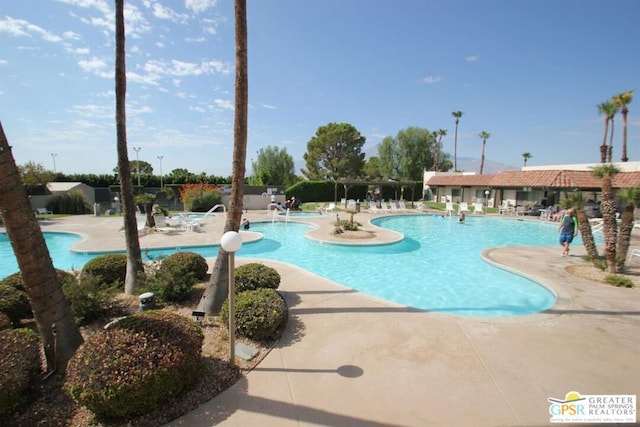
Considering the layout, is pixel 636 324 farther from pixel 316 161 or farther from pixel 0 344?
pixel 316 161

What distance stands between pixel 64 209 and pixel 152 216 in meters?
13.9

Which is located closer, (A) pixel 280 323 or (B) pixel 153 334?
(B) pixel 153 334

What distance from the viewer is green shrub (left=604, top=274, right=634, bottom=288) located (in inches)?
289

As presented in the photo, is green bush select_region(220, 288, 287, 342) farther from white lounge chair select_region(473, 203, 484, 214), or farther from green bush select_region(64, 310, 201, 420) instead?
white lounge chair select_region(473, 203, 484, 214)

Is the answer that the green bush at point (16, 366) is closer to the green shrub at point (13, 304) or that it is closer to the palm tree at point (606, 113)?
the green shrub at point (13, 304)

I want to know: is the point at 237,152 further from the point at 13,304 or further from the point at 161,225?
the point at 161,225

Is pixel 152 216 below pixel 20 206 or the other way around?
below

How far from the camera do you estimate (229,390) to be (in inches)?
143

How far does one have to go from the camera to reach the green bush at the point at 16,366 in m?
3.03

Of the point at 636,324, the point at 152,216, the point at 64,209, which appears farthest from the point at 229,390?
the point at 64,209

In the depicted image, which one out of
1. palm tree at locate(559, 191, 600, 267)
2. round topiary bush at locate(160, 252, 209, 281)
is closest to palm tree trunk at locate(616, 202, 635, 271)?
palm tree at locate(559, 191, 600, 267)

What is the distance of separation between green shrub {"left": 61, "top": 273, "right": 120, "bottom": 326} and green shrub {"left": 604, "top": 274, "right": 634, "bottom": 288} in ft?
35.8

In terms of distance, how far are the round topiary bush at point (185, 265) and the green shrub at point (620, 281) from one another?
31.9 ft

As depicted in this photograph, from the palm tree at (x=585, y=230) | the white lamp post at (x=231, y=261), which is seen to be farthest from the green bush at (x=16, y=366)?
the palm tree at (x=585, y=230)
